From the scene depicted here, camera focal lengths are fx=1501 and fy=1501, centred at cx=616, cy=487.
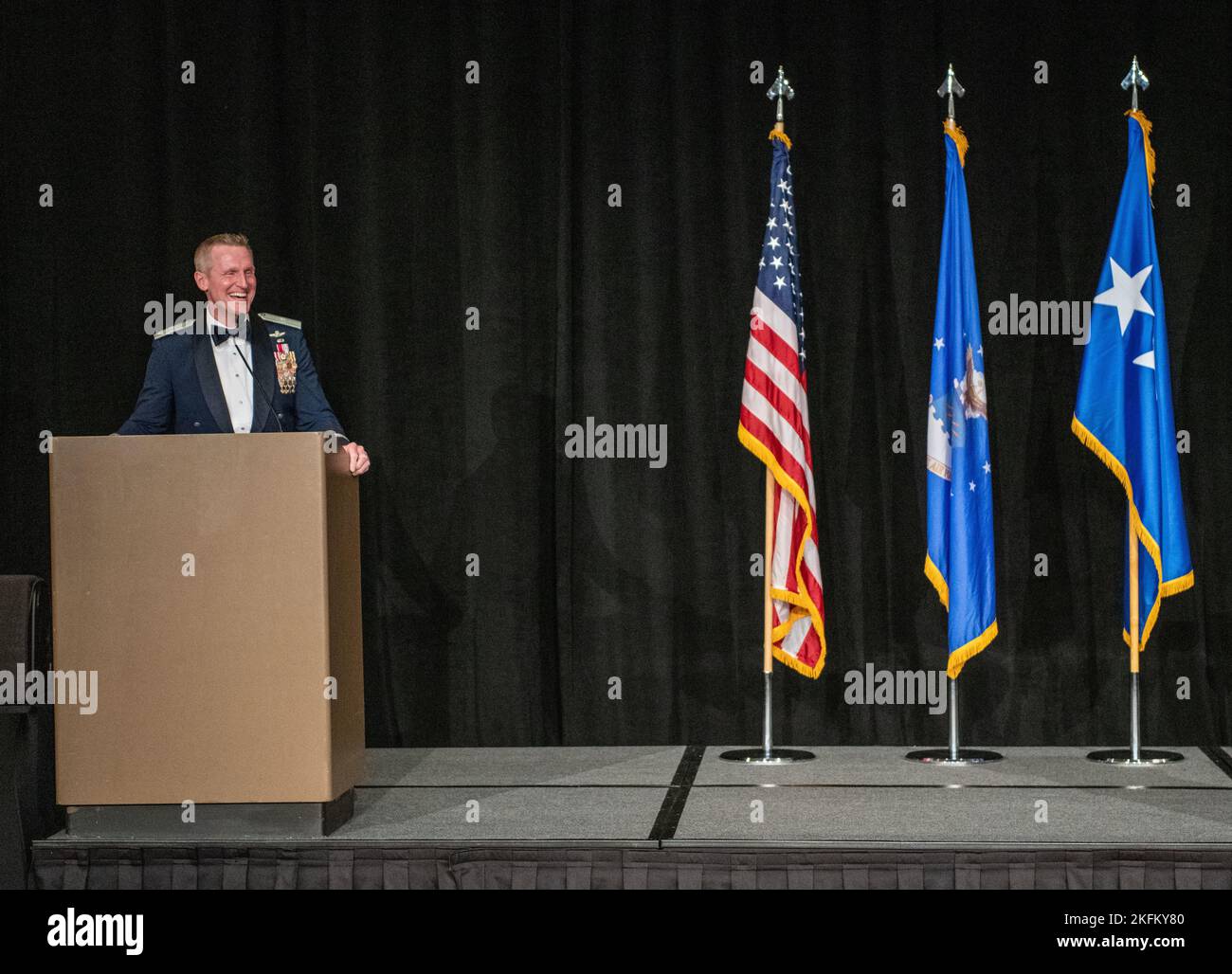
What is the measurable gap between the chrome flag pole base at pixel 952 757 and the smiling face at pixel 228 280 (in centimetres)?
255

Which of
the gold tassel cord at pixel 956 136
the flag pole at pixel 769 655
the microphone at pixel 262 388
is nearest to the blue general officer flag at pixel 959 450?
the gold tassel cord at pixel 956 136

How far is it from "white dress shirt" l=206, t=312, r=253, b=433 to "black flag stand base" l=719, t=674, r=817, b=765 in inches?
74.6

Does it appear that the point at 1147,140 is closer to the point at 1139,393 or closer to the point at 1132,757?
the point at 1139,393

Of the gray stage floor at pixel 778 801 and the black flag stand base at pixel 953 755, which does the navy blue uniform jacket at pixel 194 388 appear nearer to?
the gray stage floor at pixel 778 801

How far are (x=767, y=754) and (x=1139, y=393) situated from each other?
1.64 m

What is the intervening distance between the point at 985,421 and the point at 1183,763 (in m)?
1.23

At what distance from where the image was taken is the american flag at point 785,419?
4781 millimetres

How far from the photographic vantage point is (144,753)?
11.8 feet

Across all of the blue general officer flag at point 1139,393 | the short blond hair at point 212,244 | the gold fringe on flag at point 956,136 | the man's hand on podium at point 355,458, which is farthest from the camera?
the gold fringe on flag at point 956,136

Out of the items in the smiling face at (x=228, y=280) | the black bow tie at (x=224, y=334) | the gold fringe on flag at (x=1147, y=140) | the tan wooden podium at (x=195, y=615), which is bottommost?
the tan wooden podium at (x=195, y=615)

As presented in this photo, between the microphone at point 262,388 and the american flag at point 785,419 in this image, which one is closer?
the microphone at point 262,388

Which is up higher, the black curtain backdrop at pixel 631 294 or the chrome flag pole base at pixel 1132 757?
the black curtain backdrop at pixel 631 294

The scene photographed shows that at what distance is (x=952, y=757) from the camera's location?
4.79 meters
